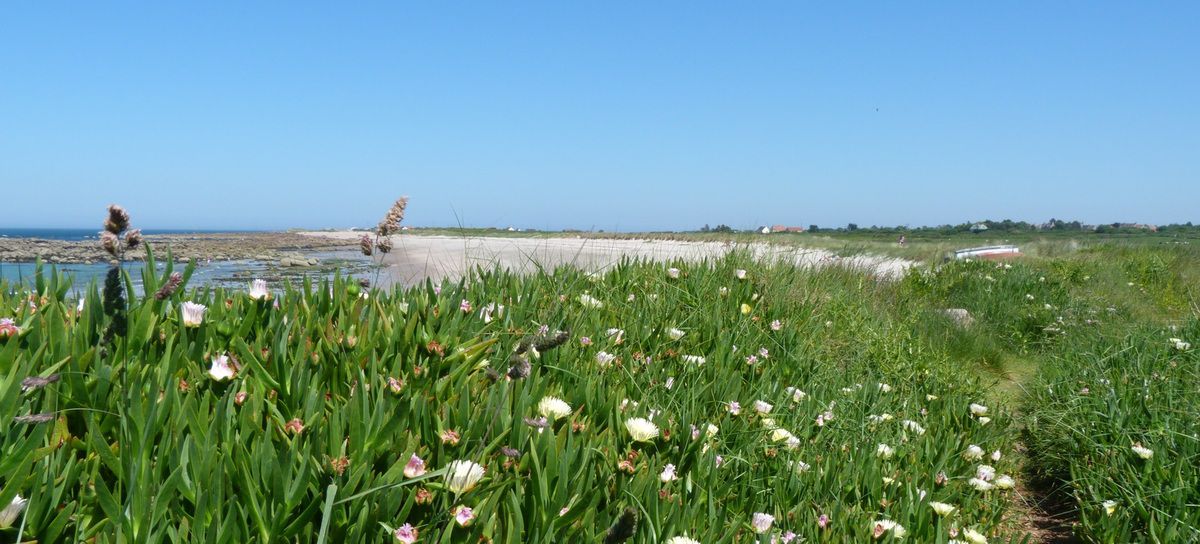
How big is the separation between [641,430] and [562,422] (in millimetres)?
240

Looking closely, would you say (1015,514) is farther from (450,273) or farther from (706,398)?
(450,273)

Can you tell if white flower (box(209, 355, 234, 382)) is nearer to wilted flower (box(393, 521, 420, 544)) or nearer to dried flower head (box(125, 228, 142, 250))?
dried flower head (box(125, 228, 142, 250))

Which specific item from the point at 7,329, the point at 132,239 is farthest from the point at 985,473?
the point at 7,329

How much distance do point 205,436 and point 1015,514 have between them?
319 centimetres

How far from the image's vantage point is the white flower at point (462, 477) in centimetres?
180

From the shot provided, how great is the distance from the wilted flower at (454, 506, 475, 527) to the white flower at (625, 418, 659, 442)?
0.74 m

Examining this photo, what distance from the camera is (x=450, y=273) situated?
5.40m

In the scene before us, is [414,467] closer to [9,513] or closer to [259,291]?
[9,513]

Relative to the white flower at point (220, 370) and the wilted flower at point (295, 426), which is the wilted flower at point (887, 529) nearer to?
the wilted flower at point (295, 426)

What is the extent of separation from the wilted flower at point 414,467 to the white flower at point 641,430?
0.78m

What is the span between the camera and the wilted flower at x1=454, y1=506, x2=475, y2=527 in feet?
5.65

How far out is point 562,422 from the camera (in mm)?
2432

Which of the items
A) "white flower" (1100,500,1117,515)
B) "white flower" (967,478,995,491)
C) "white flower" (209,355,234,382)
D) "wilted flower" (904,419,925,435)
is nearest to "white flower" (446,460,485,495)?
"white flower" (209,355,234,382)

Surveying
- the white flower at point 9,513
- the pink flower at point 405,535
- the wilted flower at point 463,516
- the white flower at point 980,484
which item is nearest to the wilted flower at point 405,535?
the pink flower at point 405,535
